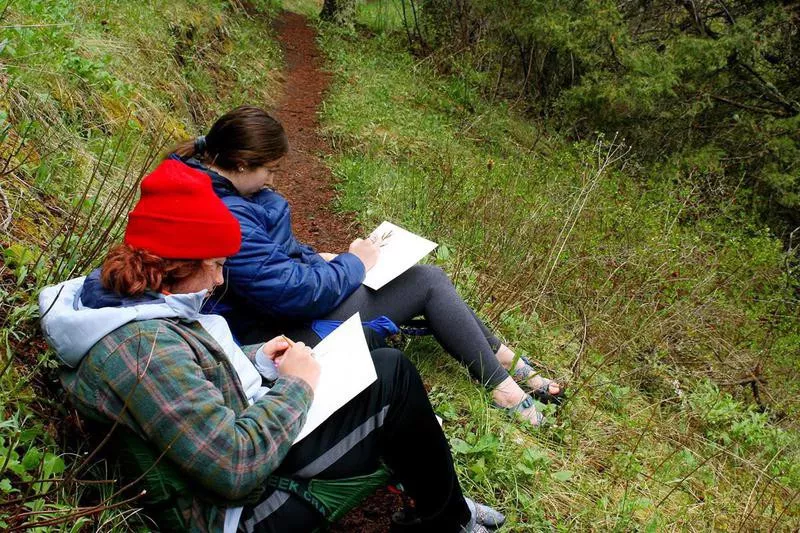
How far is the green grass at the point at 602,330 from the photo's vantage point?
8.68 ft

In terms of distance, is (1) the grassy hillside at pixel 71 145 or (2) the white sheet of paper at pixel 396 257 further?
(2) the white sheet of paper at pixel 396 257

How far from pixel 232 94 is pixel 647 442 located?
5.75 m

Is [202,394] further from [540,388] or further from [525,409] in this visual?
[540,388]

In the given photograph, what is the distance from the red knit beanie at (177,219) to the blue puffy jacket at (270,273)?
0.62m

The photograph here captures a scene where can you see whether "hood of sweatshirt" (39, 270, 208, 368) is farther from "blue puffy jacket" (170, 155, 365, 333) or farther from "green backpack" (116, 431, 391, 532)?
"blue puffy jacket" (170, 155, 365, 333)

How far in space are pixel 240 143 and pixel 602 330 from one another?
2.82 metres

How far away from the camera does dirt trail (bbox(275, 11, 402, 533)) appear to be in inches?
92.6

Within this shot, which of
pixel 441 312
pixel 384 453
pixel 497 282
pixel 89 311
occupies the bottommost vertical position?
pixel 497 282

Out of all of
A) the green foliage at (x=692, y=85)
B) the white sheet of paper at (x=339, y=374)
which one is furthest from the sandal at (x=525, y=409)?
the green foliage at (x=692, y=85)

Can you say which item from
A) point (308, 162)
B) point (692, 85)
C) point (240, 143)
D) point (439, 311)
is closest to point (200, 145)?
point (240, 143)

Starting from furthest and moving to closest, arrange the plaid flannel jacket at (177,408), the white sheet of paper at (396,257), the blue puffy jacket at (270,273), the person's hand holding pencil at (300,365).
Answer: the white sheet of paper at (396,257), the blue puffy jacket at (270,273), the person's hand holding pencil at (300,365), the plaid flannel jacket at (177,408)

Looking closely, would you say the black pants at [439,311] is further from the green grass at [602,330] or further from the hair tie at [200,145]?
the hair tie at [200,145]

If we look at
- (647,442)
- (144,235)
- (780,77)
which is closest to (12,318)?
(144,235)

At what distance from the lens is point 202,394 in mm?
1537
